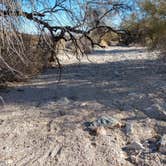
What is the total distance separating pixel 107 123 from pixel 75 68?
10.7 m

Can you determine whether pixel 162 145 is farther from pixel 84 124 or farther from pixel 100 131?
pixel 84 124

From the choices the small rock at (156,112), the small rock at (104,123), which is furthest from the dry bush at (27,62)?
the small rock at (104,123)

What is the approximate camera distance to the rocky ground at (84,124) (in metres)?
6.60

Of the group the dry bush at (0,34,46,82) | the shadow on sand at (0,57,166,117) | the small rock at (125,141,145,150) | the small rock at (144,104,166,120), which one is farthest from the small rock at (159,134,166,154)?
the dry bush at (0,34,46,82)

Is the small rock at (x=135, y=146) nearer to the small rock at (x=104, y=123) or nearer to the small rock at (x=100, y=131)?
the small rock at (x=100, y=131)

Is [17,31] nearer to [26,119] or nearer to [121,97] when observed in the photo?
[26,119]

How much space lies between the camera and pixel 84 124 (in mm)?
8133

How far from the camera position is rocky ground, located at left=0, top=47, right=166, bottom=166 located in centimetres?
660

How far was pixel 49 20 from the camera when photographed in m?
8.31

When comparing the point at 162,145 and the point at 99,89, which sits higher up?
the point at 162,145

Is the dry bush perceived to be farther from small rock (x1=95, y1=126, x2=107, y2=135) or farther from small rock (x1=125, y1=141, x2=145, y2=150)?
small rock (x1=125, y1=141, x2=145, y2=150)

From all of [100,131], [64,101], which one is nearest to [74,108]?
[64,101]

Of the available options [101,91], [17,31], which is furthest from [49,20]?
[101,91]

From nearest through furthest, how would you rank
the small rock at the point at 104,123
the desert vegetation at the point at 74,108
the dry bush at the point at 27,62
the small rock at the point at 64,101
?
the desert vegetation at the point at 74,108
the small rock at the point at 104,123
the small rock at the point at 64,101
the dry bush at the point at 27,62
